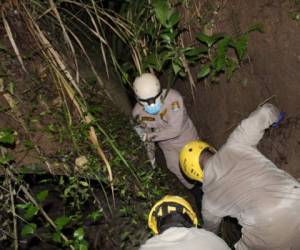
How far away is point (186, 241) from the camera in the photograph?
1906 mm

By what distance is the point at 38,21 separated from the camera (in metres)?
2.96

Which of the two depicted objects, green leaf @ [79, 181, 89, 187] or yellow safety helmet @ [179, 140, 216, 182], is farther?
yellow safety helmet @ [179, 140, 216, 182]

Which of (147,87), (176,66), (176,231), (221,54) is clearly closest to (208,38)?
(221,54)

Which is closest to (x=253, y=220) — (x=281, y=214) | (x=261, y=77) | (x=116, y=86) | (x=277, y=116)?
(x=281, y=214)

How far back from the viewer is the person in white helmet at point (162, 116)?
11.1 feet

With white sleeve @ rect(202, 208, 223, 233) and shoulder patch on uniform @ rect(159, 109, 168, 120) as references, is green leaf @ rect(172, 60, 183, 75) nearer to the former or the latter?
shoulder patch on uniform @ rect(159, 109, 168, 120)

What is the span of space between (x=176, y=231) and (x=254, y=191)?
2.36 ft

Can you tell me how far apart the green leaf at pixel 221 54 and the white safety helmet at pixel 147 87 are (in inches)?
21.7

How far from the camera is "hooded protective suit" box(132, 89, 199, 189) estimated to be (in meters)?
3.59

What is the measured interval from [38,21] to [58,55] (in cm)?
37

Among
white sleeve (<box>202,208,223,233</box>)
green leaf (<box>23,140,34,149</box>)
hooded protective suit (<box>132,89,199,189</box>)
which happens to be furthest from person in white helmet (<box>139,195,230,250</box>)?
hooded protective suit (<box>132,89,199,189</box>)

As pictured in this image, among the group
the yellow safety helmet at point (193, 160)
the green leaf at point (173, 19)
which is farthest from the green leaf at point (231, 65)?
the yellow safety helmet at point (193, 160)

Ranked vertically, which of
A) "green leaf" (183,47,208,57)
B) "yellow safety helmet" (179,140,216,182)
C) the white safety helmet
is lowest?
"yellow safety helmet" (179,140,216,182)

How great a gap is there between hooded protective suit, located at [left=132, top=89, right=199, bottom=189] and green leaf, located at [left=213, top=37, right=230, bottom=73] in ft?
1.90
